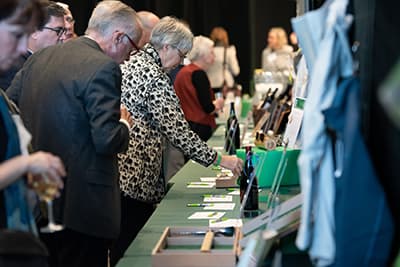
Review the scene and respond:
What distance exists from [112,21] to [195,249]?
1.11 meters

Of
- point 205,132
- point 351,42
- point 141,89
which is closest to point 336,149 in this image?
point 351,42

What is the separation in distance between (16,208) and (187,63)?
4438mm

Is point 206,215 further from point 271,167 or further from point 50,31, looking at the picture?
point 50,31

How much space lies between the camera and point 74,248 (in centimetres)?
307

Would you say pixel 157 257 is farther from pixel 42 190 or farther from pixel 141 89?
pixel 141 89

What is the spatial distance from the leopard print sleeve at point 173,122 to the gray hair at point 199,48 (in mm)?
2802

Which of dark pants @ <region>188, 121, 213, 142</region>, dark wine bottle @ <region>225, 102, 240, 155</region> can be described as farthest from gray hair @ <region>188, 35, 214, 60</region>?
dark wine bottle @ <region>225, 102, 240, 155</region>

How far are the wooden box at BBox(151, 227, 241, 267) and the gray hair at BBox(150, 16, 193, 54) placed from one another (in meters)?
1.35

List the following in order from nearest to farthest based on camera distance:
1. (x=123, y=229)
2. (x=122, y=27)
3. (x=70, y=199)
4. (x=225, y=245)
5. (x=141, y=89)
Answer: (x=225, y=245) < (x=70, y=199) < (x=122, y=27) < (x=141, y=89) < (x=123, y=229)

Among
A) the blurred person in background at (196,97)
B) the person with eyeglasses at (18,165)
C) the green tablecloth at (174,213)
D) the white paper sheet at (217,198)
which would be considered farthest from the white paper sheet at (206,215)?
the blurred person in background at (196,97)

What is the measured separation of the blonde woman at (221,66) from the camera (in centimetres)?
1004

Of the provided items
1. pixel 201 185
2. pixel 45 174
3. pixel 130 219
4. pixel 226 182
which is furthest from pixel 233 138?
pixel 45 174

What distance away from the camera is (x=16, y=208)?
2076mm

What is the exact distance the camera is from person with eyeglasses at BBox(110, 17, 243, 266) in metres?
3.61
